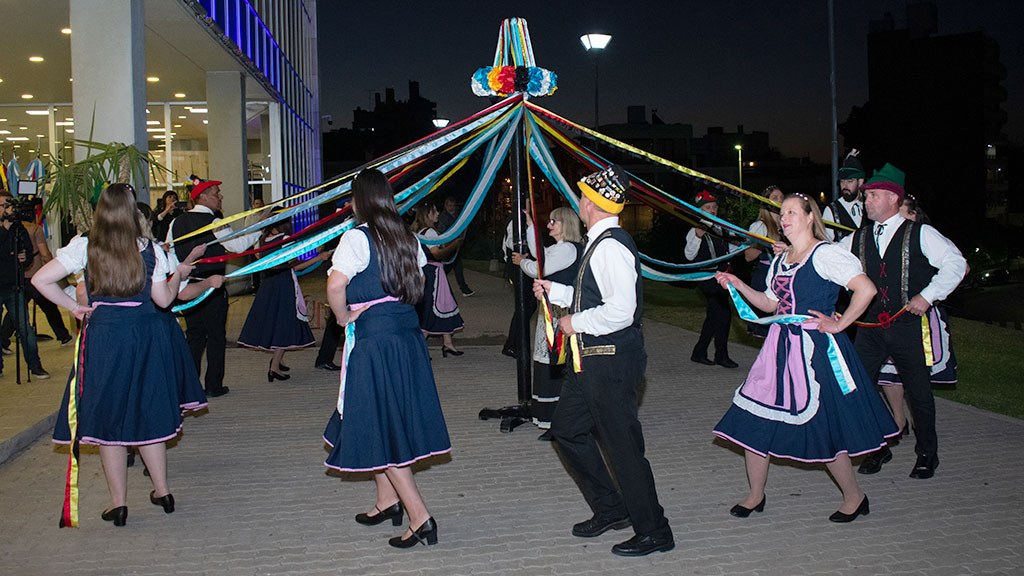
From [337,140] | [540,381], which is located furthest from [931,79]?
[540,381]

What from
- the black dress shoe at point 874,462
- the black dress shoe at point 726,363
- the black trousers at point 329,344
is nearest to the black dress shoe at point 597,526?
the black dress shoe at point 874,462

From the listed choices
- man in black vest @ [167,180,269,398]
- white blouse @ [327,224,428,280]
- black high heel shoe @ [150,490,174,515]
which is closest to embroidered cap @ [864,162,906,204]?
white blouse @ [327,224,428,280]

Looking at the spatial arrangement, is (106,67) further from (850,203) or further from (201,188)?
(850,203)

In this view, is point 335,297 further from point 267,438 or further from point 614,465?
point 267,438

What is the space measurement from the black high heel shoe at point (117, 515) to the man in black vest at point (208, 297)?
9.35 feet

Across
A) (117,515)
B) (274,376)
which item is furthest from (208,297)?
(117,515)

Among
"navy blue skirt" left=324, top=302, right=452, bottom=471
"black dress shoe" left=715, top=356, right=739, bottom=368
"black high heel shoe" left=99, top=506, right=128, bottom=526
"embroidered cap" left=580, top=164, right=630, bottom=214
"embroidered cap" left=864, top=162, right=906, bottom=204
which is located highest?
"embroidered cap" left=864, top=162, right=906, bottom=204

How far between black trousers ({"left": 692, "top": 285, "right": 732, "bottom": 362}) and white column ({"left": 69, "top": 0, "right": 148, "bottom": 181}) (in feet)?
21.6

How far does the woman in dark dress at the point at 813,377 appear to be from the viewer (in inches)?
177

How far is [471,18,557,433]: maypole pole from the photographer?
6477mm

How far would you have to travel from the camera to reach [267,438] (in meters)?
6.71

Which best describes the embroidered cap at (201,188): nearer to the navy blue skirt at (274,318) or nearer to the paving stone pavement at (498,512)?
the navy blue skirt at (274,318)

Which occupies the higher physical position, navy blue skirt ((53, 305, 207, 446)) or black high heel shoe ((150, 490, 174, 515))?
navy blue skirt ((53, 305, 207, 446))

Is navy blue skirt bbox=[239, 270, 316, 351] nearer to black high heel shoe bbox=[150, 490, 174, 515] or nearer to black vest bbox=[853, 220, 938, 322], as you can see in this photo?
black high heel shoe bbox=[150, 490, 174, 515]
